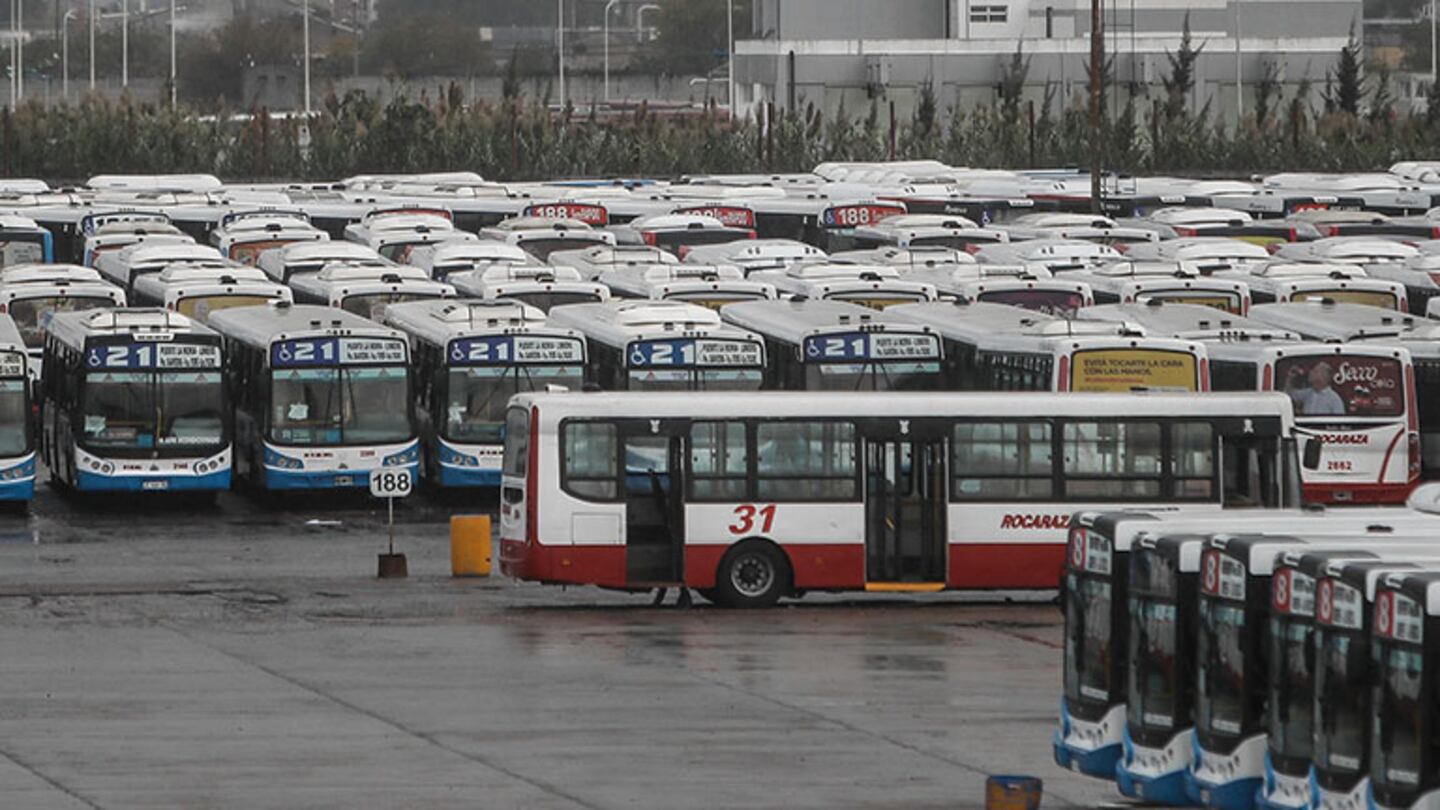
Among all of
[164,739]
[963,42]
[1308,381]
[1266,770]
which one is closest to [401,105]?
[963,42]

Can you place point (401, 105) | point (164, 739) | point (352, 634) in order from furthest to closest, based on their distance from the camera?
1. point (401, 105)
2. point (352, 634)
3. point (164, 739)

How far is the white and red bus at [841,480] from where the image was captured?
30.0m

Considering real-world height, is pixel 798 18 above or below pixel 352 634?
above

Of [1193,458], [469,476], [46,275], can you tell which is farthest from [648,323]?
[46,275]

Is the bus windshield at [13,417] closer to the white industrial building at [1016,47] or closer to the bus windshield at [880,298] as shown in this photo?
the bus windshield at [880,298]

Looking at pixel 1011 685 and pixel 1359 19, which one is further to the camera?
pixel 1359 19

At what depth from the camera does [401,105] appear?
8375cm

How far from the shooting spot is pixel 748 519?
3002cm

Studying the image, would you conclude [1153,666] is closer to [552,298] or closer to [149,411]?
[149,411]

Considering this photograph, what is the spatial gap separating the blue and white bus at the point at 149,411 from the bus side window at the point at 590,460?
436 inches

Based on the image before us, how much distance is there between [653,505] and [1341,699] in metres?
15.4

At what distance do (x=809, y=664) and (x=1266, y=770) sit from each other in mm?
9808

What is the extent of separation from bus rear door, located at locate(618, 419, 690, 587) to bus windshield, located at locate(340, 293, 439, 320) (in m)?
17.3

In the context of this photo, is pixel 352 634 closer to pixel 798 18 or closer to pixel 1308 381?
pixel 1308 381
